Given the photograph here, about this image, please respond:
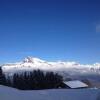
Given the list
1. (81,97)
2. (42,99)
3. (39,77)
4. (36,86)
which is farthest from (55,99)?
(39,77)

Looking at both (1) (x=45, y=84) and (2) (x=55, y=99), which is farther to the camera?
(1) (x=45, y=84)

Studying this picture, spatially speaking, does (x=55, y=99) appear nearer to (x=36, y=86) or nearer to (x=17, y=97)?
(x=17, y=97)

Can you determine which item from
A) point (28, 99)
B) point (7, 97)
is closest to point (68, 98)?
point (28, 99)

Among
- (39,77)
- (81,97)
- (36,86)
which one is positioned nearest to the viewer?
(81,97)

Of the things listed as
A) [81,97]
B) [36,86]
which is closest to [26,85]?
[36,86]

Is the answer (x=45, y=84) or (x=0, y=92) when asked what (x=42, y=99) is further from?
(x=45, y=84)

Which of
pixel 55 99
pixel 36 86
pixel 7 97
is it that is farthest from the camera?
pixel 36 86

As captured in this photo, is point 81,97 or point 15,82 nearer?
point 81,97

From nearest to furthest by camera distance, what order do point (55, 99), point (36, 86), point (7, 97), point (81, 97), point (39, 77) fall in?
point (7, 97) → point (55, 99) → point (81, 97) → point (36, 86) → point (39, 77)

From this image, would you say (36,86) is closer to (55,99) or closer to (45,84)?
(45,84)
